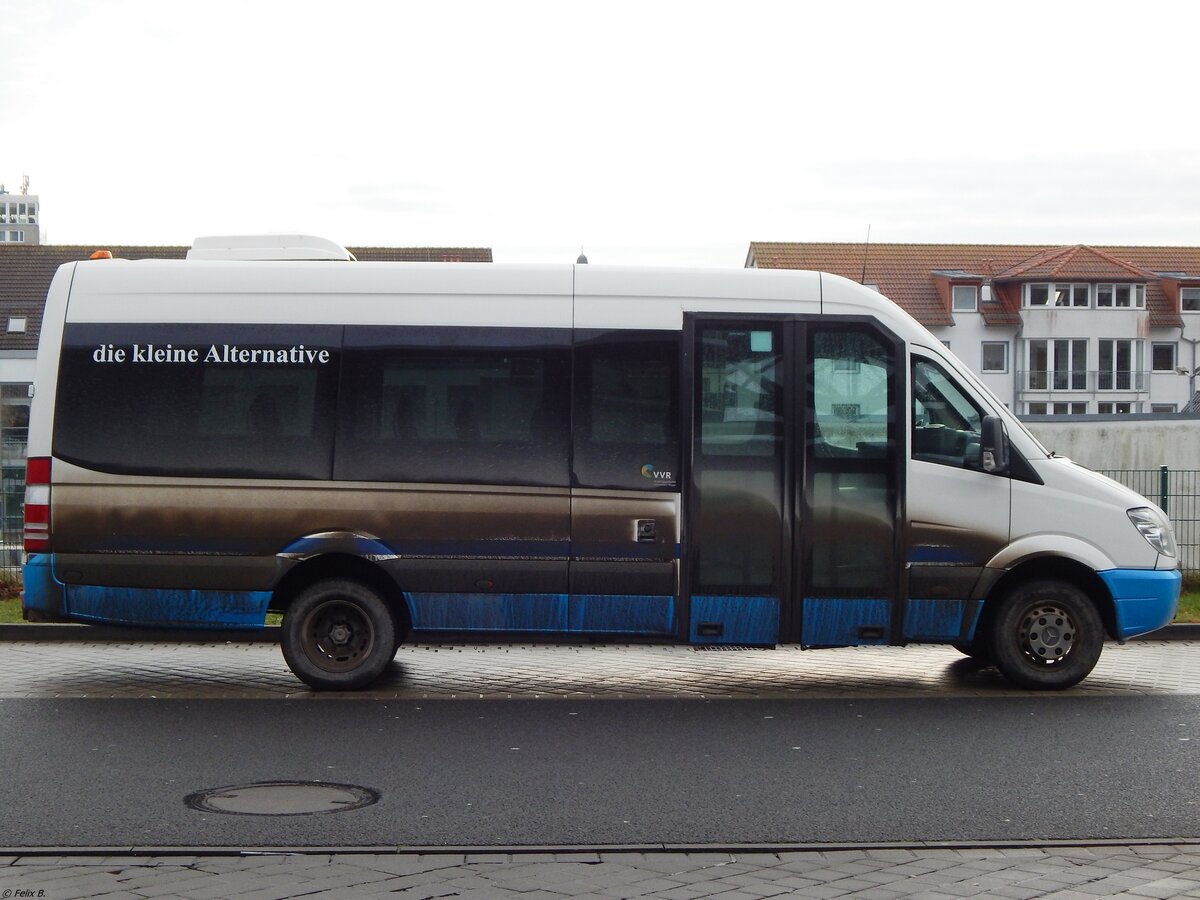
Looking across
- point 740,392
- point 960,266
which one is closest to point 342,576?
point 740,392

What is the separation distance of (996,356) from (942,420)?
70725 mm

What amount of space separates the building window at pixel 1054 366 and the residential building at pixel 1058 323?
50 mm

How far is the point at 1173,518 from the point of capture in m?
16.9

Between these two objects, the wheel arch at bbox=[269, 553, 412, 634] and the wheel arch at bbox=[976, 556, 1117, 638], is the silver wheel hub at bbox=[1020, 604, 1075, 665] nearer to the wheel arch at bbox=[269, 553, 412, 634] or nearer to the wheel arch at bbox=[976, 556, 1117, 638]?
the wheel arch at bbox=[976, 556, 1117, 638]

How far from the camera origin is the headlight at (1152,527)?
10844 mm

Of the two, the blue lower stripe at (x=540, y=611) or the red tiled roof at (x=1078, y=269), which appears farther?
the red tiled roof at (x=1078, y=269)

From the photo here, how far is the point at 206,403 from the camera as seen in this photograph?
10.8 metres

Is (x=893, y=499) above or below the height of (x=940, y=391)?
below

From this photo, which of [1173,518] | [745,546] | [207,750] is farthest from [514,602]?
[1173,518]

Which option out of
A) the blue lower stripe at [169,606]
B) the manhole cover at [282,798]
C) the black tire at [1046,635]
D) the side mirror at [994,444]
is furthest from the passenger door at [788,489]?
the manhole cover at [282,798]

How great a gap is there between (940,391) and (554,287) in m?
2.75

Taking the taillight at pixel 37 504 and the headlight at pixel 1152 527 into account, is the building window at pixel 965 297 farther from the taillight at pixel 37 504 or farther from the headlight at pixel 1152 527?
the taillight at pixel 37 504

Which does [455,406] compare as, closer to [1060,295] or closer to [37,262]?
[37,262]

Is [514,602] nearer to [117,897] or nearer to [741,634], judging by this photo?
[741,634]
